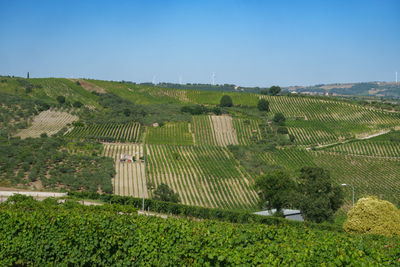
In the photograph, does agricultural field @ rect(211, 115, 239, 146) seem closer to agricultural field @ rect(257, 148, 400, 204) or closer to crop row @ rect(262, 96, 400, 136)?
agricultural field @ rect(257, 148, 400, 204)

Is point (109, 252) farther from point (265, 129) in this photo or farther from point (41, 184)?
point (265, 129)

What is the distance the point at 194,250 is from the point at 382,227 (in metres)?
24.1

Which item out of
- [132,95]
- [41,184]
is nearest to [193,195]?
[41,184]

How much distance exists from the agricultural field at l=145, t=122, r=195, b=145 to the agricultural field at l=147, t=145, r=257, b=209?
3.81 metres

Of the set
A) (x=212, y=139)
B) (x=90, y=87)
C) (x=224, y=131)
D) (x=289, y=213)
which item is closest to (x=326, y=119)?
(x=224, y=131)

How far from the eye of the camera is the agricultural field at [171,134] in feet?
285

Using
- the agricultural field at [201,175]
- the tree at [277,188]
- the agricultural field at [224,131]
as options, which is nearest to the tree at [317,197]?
the tree at [277,188]

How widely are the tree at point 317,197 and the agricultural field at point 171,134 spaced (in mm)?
38055

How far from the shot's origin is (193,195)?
202 ft

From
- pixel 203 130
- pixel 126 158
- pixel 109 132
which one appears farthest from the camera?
pixel 203 130

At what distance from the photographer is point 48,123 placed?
93.9m

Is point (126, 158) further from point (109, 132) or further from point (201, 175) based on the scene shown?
point (109, 132)

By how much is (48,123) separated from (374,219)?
247 ft

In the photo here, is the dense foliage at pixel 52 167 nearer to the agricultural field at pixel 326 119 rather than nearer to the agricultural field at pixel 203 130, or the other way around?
the agricultural field at pixel 203 130
